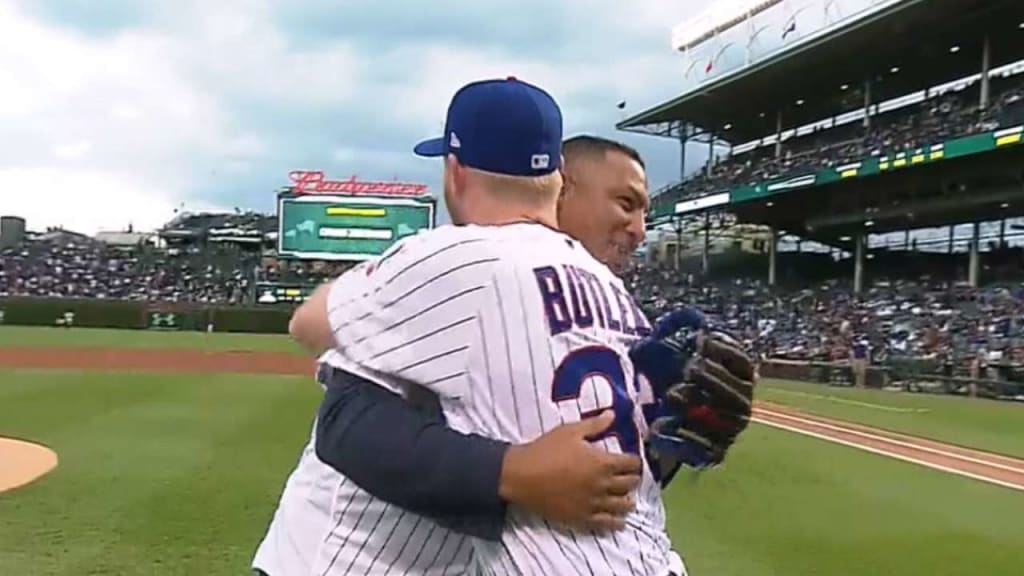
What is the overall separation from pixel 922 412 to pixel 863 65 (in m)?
22.2

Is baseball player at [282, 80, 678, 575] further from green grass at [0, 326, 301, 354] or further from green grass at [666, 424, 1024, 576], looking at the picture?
green grass at [0, 326, 301, 354]

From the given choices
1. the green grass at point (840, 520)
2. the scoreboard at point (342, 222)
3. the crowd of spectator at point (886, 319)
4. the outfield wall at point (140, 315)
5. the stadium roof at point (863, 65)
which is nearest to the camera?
the green grass at point (840, 520)

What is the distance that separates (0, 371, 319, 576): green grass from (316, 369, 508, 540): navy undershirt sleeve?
13.4 feet

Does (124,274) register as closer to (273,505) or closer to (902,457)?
(902,457)

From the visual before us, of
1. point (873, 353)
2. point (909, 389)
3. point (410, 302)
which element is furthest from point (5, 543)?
point (873, 353)

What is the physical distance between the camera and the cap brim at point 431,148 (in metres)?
1.75

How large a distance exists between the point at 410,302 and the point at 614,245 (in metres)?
0.91

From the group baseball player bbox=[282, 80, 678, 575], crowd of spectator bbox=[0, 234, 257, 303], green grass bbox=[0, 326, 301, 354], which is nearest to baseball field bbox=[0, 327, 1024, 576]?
baseball player bbox=[282, 80, 678, 575]

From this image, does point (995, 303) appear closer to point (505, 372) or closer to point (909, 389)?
point (909, 389)

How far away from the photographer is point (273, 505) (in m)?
7.01

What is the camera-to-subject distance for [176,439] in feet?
33.2

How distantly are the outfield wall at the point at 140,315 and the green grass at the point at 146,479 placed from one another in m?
25.8

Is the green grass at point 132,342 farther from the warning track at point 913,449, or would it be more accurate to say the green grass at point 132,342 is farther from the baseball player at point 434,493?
the baseball player at point 434,493

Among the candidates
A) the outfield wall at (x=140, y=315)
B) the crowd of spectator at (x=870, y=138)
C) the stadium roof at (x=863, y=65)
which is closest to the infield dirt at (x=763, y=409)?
the outfield wall at (x=140, y=315)
